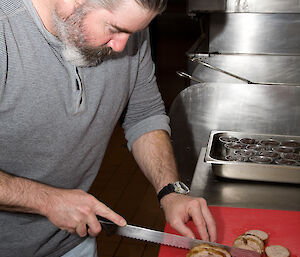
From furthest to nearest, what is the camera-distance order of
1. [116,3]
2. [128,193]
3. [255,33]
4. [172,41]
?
[172,41], [128,193], [255,33], [116,3]

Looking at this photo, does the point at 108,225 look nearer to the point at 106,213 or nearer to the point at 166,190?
the point at 106,213

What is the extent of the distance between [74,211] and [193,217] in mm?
421

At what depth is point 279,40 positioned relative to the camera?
3924 mm

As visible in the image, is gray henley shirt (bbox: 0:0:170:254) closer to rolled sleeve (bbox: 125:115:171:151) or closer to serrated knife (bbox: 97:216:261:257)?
rolled sleeve (bbox: 125:115:171:151)

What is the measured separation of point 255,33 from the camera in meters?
3.93

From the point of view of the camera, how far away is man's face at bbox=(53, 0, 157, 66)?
1318 millimetres

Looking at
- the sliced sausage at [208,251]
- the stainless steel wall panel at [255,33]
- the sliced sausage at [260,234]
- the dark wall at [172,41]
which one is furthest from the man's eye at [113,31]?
the dark wall at [172,41]

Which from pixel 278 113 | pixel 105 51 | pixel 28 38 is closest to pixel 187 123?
pixel 278 113

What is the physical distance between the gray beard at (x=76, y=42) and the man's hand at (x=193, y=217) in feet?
1.98

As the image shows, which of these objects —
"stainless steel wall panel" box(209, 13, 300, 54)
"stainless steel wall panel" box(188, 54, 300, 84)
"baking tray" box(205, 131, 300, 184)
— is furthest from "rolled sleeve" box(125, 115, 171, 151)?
"stainless steel wall panel" box(209, 13, 300, 54)

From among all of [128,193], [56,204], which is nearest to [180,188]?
[56,204]

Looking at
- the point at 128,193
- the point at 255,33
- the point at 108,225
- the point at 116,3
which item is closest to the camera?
the point at 116,3

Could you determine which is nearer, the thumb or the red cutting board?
the thumb

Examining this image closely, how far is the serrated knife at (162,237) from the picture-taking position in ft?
4.95
